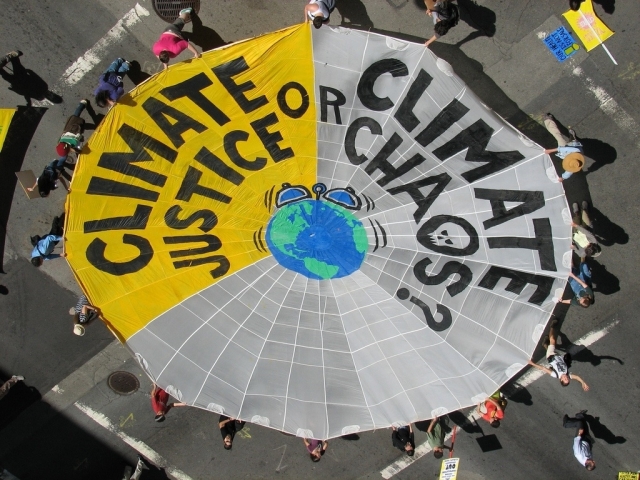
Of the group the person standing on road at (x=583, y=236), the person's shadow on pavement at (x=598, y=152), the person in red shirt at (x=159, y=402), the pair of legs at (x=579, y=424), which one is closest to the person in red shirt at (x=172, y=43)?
the person in red shirt at (x=159, y=402)

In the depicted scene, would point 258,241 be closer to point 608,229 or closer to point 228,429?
point 228,429

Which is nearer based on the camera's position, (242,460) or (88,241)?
(88,241)

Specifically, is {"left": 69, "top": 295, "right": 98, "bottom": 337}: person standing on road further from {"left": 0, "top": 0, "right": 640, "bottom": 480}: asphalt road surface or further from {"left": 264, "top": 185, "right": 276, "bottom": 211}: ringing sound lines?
{"left": 264, "top": 185, "right": 276, "bottom": 211}: ringing sound lines

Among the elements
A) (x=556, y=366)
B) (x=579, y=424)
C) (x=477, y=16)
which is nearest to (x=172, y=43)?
(x=477, y=16)

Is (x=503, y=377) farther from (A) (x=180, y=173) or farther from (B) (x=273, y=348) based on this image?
(A) (x=180, y=173)

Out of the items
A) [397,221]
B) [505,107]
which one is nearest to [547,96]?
[505,107]

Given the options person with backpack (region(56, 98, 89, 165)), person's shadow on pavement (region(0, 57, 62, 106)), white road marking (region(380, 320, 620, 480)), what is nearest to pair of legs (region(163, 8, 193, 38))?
person with backpack (region(56, 98, 89, 165))

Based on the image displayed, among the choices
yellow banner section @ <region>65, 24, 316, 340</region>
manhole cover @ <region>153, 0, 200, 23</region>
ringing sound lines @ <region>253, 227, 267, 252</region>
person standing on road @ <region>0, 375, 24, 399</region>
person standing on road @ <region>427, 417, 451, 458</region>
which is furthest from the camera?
person standing on road @ <region>0, 375, 24, 399</region>

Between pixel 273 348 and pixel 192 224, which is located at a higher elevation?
pixel 192 224
